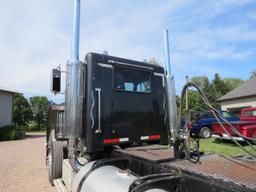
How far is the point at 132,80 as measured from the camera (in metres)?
4.88

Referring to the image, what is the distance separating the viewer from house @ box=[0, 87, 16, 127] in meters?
26.0

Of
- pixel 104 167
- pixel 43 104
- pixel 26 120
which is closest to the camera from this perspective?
pixel 104 167

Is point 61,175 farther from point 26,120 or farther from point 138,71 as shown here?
point 26,120

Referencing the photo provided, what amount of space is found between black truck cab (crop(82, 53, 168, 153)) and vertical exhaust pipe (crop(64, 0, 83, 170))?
121 mm

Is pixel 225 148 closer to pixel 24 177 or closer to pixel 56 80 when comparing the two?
pixel 24 177

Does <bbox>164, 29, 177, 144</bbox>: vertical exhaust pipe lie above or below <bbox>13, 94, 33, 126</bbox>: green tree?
below

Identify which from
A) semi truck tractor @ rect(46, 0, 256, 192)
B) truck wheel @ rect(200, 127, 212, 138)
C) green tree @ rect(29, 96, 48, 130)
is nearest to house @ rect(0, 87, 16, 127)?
truck wheel @ rect(200, 127, 212, 138)

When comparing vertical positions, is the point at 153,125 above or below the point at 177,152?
above

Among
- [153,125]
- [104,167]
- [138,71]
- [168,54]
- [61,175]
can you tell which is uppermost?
[168,54]

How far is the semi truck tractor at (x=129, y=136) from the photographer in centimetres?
269

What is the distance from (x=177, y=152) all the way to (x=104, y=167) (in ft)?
3.47

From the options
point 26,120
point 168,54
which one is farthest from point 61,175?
point 26,120

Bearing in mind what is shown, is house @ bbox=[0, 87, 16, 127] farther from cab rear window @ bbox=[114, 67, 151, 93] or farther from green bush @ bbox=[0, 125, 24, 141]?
cab rear window @ bbox=[114, 67, 151, 93]

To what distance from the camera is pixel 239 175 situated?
246 centimetres
